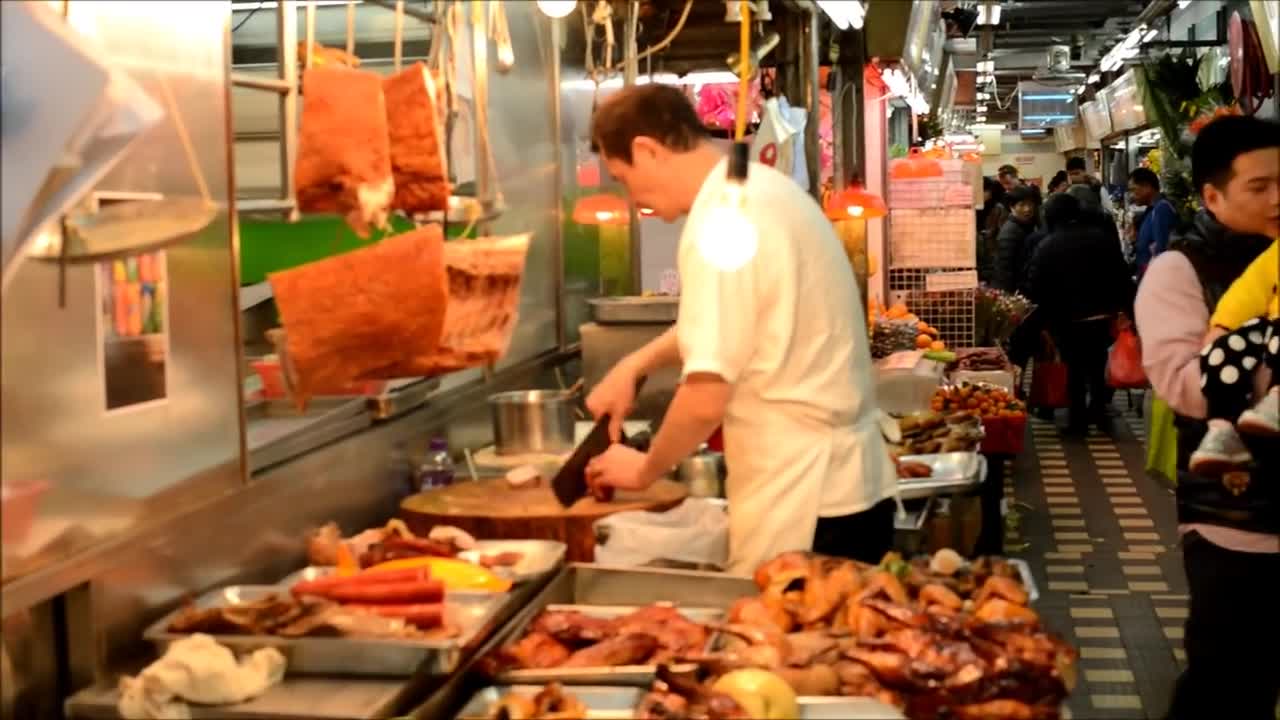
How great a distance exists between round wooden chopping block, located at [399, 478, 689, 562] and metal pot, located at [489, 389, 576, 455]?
0.62 meters

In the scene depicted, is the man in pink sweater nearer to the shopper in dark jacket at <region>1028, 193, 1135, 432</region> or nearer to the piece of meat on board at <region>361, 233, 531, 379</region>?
the piece of meat on board at <region>361, 233, 531, 379</region>

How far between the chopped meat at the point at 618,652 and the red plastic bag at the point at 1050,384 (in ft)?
37.6

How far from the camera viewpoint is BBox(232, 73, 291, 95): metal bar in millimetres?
3756

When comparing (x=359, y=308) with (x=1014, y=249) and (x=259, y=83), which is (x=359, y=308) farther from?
(x=1014, y=249)

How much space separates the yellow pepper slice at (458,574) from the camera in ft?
11.7

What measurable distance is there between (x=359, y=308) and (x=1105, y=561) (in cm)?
650

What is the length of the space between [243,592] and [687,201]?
1.48 metres

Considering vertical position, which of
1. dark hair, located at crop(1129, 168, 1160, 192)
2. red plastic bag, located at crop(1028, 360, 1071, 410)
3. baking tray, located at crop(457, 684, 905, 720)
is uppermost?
A: dark hair, located at crop(1129, 168, 1160, 192)

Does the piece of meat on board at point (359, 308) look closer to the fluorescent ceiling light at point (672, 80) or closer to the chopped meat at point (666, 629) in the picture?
the chopped meat at point (666, 629)

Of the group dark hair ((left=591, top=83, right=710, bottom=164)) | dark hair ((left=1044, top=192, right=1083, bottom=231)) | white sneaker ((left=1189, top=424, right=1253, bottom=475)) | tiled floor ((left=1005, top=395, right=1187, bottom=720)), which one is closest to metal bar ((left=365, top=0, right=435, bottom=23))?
dark hair ((left=591, top=83, right=710, bottom=164))

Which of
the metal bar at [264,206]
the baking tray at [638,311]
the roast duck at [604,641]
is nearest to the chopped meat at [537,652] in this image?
the roast duck at [604,641]

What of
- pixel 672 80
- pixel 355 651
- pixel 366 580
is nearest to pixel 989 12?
pixel 672 80

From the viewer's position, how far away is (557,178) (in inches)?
264

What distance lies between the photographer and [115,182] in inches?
120
